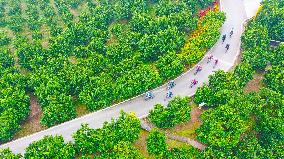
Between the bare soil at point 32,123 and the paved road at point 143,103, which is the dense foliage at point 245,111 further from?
the bare soil at point 32,123

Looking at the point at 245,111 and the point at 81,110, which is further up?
the point at 81,110

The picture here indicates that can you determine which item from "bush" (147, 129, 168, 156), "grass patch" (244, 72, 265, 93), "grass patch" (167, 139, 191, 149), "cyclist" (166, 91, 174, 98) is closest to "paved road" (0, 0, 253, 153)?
"cyclist" (166, 91, 174, 98)

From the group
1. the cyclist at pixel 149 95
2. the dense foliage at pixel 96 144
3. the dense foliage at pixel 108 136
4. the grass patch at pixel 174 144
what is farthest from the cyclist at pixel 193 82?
the dense foliage at pixel 108 136

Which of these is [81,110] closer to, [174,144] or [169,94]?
[169,94]

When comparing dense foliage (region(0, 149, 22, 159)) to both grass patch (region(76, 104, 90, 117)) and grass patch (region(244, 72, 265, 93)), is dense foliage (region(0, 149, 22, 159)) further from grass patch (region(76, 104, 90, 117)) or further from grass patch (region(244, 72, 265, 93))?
grass patch (region(244, 72, 265, 93))

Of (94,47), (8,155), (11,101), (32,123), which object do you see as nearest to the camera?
(8,155)

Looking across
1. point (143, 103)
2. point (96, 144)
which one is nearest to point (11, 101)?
point (96, 144)

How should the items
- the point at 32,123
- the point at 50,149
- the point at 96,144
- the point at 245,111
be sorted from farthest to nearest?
the point at 32,123
the point at 245,111
the point at 96,144
the point at 50,149
